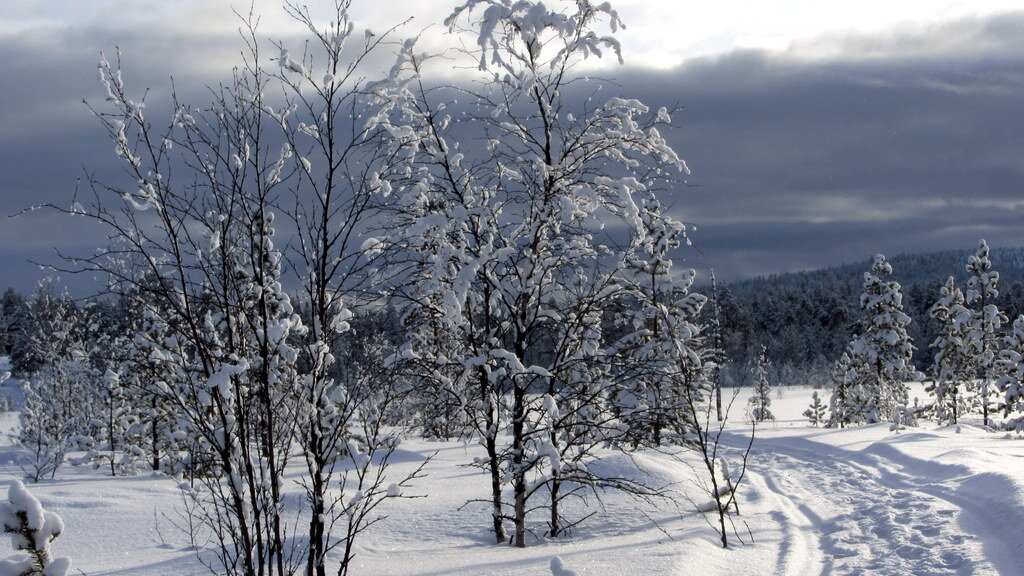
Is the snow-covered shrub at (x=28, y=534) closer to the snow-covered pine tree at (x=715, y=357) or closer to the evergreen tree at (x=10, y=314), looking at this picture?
the snow-covered pine tree at (x=715, y=357)

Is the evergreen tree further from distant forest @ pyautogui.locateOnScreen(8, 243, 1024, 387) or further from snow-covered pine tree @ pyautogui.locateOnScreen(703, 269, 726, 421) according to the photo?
snow-covered pine tree @ pyautogui.locateOnScreen(703, 269, 726, 421)

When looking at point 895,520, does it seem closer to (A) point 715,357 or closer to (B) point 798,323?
(A) point 715,357

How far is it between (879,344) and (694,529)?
25409 mm

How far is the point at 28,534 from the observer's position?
2.84 meters

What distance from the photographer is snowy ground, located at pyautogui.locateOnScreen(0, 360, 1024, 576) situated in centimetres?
745

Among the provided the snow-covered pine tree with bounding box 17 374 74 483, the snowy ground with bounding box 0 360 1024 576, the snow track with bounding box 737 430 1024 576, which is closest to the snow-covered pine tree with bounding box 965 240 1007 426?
the snowy ground with bounding box 0 360 1024 576

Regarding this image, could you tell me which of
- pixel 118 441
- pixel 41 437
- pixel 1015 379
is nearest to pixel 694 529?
pixel 118 441

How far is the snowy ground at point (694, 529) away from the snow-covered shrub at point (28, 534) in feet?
10.6

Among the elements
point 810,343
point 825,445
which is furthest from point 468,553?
point 810,343

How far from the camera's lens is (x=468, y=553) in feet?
26.3

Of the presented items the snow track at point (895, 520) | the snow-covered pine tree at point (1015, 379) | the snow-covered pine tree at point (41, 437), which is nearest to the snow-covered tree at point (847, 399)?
the snow-covered pine tree at point (1015, 379)

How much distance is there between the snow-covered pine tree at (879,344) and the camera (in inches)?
1189

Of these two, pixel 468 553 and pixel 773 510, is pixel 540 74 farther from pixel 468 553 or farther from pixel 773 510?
pixel 773 510

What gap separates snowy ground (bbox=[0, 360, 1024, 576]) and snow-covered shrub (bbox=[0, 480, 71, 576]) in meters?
3.23
